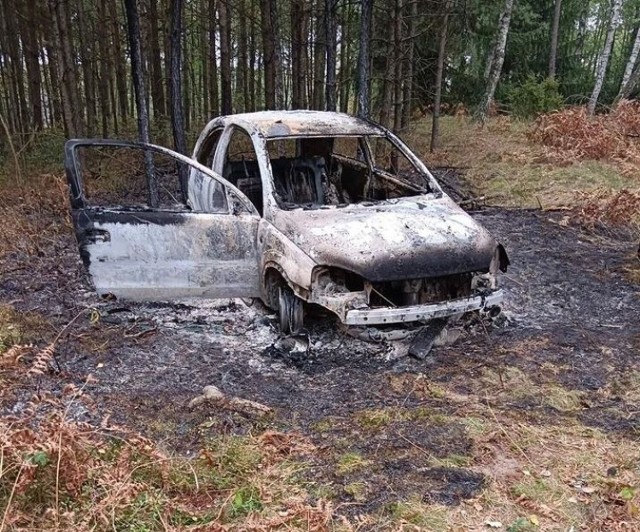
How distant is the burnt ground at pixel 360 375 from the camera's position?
12.1ft

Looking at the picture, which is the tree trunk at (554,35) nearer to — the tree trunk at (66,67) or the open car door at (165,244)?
the tree trunk at (66,67)

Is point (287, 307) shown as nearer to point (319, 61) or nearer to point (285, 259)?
point (285, 259)

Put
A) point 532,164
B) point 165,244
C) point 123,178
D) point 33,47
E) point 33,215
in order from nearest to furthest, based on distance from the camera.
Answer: point 165,244
point 33,215
point 123,178
point 532,164
point 33,47

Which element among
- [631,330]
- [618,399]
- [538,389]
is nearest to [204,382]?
[538,389]

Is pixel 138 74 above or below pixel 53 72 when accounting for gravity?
above

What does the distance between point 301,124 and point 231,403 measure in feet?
10.1

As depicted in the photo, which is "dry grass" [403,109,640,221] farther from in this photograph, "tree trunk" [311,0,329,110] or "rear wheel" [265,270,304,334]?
"rear wheel" [265,270,304,334]

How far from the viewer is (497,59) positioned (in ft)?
52.7

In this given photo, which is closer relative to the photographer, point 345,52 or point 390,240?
point 390,240

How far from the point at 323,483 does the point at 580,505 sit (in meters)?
1.38

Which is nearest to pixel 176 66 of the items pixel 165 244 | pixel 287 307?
pixel 165 244

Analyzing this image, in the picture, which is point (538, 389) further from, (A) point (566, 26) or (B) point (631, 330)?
(A) point (566, 26)

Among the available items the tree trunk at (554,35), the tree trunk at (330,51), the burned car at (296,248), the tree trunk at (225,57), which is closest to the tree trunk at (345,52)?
the tree trunk at (225,57)

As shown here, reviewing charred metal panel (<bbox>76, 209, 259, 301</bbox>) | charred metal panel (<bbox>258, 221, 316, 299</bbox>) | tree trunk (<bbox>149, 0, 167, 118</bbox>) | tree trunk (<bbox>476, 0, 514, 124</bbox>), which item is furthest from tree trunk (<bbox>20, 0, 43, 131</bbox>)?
tree trunk (<bbox>476, 0, 514, 124</bbox>)
